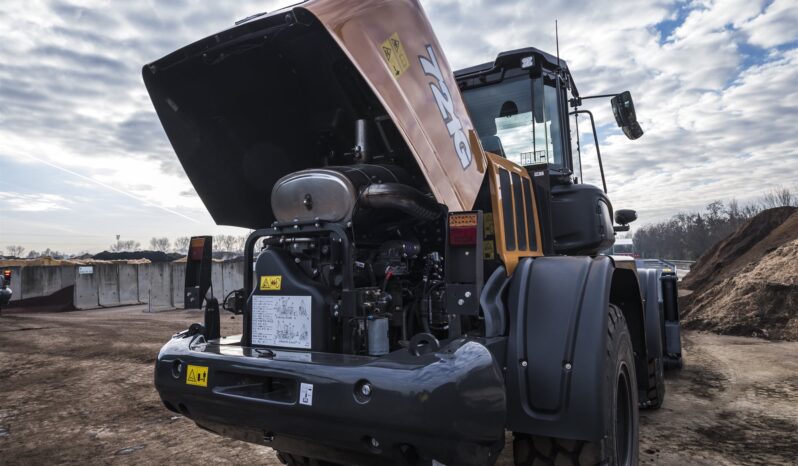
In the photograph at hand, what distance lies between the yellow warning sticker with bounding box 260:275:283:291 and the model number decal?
1.20 metres

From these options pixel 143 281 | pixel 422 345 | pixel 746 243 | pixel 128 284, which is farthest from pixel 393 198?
pixel 746 243

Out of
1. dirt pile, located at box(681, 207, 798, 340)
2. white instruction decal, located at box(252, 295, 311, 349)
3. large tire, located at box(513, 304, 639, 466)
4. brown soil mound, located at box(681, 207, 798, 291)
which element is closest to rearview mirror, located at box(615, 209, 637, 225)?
large tire, located at box(513, 304, 639, 466)

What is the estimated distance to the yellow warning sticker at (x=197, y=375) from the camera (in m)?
2.57

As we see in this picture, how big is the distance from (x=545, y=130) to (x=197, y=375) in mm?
3146

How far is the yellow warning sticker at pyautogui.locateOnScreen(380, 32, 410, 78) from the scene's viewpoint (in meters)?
2.78

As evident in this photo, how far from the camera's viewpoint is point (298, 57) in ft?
10.1

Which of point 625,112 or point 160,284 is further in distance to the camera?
point 160,284

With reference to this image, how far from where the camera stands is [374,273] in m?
2.96

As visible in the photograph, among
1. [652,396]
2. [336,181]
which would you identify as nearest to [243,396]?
[336,181]

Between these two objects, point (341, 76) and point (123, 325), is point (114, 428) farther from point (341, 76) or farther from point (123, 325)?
point (123, 325)

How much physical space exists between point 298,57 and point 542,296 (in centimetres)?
190

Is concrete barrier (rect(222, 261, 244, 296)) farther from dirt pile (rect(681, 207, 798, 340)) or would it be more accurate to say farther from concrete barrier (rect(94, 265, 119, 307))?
dirt pile (rect(681, 207, 798, 340))

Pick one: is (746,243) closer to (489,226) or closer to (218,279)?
(218,279)

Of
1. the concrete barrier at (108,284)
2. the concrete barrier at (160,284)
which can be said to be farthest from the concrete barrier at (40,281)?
the concrete barrier at (160,284)
